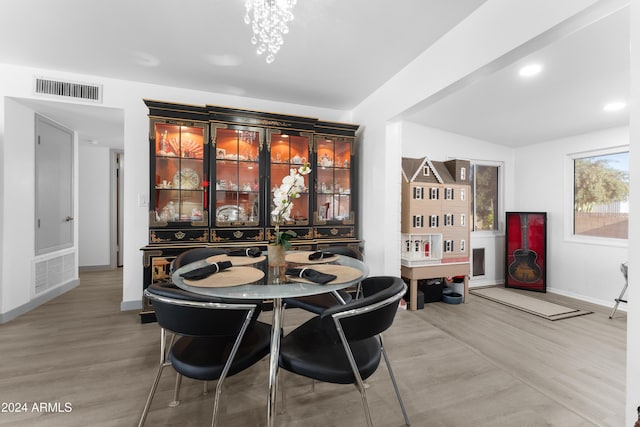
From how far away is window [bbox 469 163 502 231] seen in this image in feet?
16.3

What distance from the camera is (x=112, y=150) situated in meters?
5.70

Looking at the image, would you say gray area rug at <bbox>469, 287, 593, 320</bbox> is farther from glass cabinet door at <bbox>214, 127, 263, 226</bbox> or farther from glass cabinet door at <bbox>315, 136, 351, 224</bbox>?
glass cabinet door at <bbox>214, 127, 263, 226</bbox>

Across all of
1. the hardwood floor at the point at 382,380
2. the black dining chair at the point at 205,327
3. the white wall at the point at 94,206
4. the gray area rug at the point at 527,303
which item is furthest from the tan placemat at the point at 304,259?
the white wall at the point at 94,206

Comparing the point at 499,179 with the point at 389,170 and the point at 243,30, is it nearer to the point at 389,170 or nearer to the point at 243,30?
the point at 389,170

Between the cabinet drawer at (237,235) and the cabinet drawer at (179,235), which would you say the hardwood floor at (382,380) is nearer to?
the cabinet drawer at (179,235)

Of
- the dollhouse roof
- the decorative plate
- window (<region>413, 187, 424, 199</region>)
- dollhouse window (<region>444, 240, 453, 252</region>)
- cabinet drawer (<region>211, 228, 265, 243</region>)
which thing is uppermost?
the dollhouse roof

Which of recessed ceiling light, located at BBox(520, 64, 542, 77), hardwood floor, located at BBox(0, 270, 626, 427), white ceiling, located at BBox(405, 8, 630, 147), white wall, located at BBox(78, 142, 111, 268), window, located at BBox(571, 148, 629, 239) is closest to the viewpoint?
hardwood floor, located at BBox(0, 270, 626, 427)

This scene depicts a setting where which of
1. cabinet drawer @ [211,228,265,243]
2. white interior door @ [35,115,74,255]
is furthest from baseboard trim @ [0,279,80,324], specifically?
cabinet drawer @ [211,228,265,243]

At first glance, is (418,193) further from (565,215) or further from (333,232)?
(565,215)

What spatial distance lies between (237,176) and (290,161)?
703 millimetres

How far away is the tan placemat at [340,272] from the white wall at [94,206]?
5545 millimetres

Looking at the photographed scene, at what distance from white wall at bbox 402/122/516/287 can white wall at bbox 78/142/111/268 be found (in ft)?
18.4

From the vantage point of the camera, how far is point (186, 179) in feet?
11.2

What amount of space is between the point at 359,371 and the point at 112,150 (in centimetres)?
638
